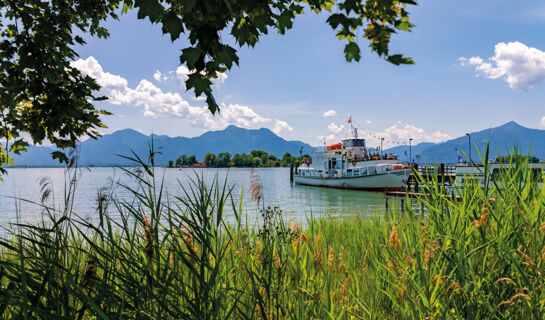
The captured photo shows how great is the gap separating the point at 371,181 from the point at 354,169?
480 centimetres

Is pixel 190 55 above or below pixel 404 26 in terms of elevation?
below

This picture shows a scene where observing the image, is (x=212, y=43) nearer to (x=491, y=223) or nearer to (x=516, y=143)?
(x=491, y=223)

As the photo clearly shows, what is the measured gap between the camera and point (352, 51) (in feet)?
9.12

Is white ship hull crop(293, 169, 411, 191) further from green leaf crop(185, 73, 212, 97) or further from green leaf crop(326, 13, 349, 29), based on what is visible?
green leaf crop(185, 73, 212, 97)

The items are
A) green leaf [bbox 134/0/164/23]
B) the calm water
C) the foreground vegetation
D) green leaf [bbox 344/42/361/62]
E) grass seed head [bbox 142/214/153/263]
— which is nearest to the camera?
the foreground vegetation

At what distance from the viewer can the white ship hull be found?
42.9 m

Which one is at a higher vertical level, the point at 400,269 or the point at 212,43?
the point at 212,43

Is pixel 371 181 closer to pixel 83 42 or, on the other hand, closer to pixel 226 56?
pixel 83 42

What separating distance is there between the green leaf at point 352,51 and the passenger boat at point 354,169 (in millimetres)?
40245

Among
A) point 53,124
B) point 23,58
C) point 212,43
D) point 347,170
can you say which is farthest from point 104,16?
point 347,170

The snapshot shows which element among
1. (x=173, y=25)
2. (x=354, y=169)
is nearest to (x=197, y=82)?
(x=173, y=25)

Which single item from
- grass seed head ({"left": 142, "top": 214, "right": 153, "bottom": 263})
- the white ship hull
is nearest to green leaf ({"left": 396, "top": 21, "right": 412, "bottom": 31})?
grass seed head ({"left": 142, "top": 214, "right": 153, "bottom": 263})

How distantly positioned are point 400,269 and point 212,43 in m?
2.14

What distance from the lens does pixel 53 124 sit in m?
4.44
